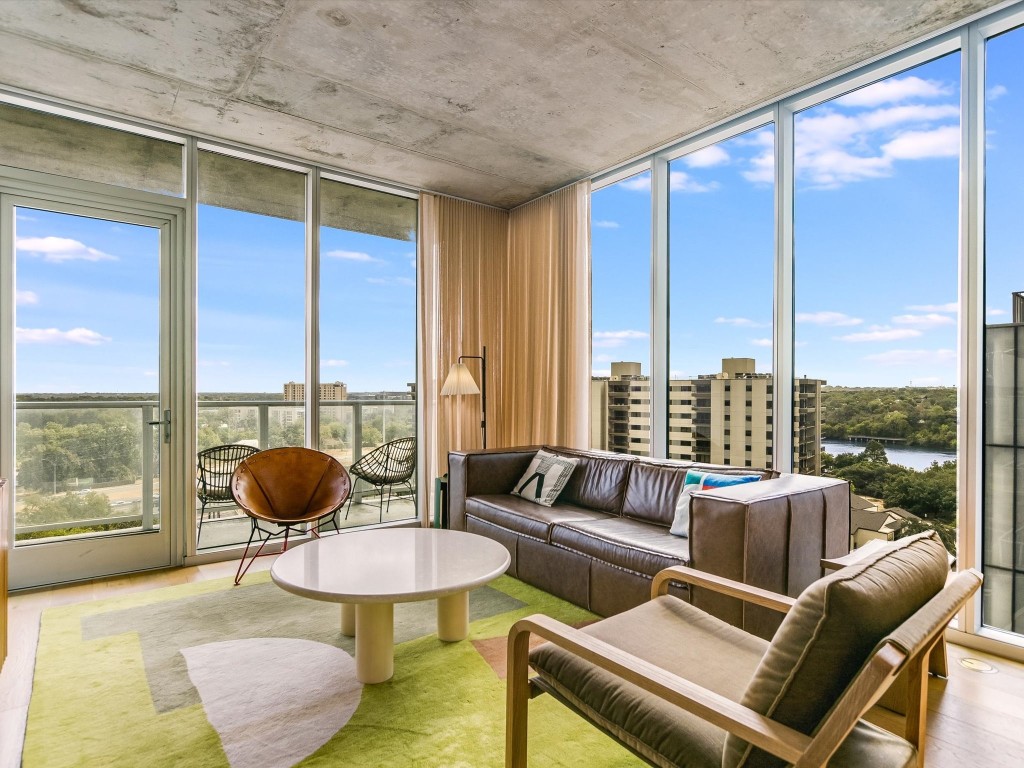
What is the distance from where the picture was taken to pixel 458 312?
5117 mm

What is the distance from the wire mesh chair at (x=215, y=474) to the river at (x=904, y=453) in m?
3.80

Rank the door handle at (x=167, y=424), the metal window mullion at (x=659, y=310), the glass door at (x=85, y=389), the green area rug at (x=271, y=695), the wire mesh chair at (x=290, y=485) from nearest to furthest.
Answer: the green area rug at (x=271, y=695) → the glass door at (x=85, y=389) → the wire mesh chair at (x=290, y=485) → the door handle at (x=167, y=424) → the metal window mullion at (x=659, y=310)

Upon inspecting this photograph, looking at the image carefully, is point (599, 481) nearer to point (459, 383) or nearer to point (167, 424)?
point (459, 383)

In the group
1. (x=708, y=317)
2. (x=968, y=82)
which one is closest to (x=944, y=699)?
(x=708, y=317)

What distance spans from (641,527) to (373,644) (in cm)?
159

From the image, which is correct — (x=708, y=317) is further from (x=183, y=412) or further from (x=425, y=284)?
(x=183, y=412)

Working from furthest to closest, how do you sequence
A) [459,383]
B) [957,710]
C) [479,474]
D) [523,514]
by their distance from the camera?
[459,383], [479,474], [523,514], [957,710]

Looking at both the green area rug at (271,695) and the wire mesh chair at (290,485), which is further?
the wire mesh chair at (290,485)

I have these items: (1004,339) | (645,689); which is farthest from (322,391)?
(1004,339)

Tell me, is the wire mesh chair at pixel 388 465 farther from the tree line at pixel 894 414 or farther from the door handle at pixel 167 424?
the tree line at pixel 894 414

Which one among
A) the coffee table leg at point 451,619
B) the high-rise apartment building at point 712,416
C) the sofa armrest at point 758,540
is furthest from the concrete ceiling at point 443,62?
the coffee table leg at point 451,619

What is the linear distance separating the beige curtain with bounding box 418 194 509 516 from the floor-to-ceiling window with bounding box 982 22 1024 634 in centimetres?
355

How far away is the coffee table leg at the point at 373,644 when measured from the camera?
2.25 meters

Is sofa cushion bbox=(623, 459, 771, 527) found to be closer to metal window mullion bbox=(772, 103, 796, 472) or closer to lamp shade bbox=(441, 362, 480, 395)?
metal window mullion bbox=(772, 103, 796, 472)
